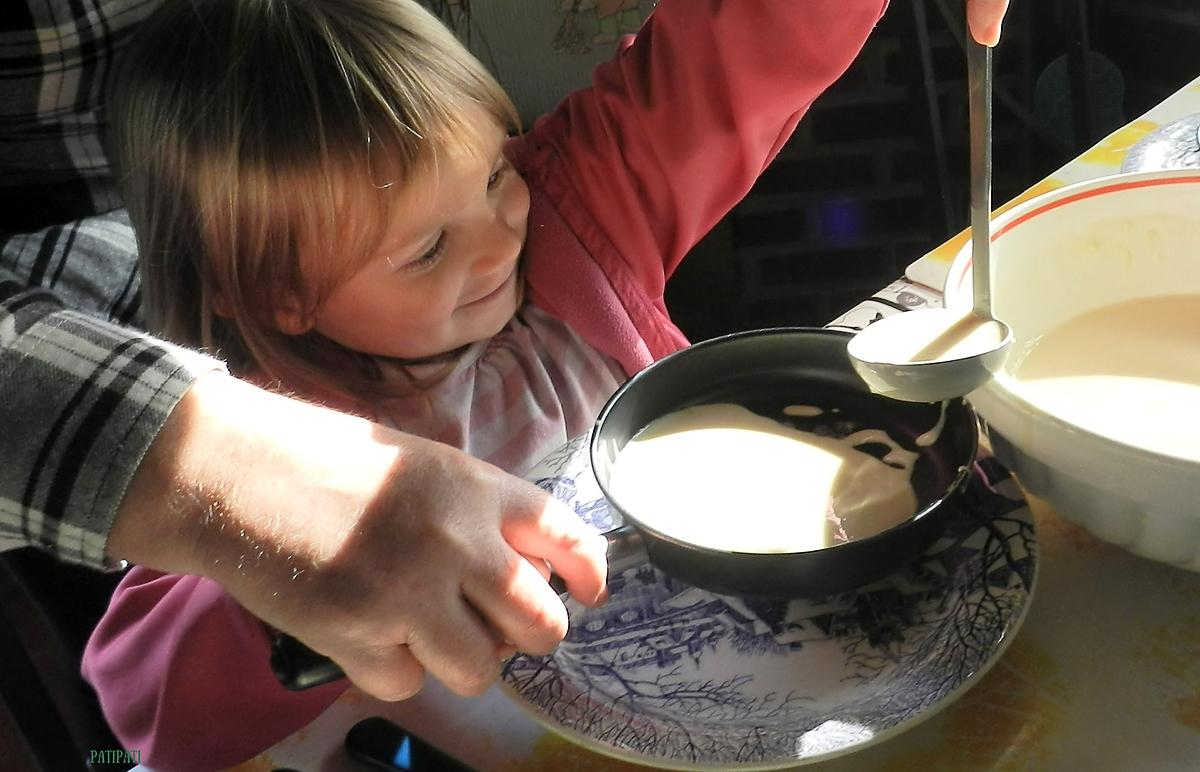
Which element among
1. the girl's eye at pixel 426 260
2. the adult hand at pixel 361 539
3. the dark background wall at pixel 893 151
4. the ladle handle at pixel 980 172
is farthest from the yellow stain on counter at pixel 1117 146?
the dark background wall at pixel 893 151

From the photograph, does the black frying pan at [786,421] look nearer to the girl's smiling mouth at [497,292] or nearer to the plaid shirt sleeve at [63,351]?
the plaid shirt sleeve at [63,351]

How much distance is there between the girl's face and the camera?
2.92 feet

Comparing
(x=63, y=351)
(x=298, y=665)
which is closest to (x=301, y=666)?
(x=298, y=665)

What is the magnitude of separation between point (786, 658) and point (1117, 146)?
27.4 inches

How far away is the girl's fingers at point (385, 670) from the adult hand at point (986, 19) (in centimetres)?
Answer: 48

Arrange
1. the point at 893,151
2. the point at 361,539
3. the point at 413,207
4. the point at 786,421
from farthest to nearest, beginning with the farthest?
1. the point at 893,151
2. the point at 413,207
3. the point at 786,421
4. the point at 361,539

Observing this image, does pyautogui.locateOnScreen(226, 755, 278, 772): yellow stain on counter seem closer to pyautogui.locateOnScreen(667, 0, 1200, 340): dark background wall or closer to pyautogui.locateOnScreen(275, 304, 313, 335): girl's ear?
pyautogui.locateOnScreen(275, 304, 313, 335): girl's ear

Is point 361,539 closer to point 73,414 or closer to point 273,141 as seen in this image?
point 73,414

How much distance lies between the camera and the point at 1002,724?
55 centimetres

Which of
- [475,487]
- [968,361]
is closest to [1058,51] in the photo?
[968,361]

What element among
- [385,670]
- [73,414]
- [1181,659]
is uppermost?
[73,414]

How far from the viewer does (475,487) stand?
21.2 inches

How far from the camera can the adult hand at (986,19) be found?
2.11ft

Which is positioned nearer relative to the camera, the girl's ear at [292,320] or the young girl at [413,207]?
the young girl at [413,207]
